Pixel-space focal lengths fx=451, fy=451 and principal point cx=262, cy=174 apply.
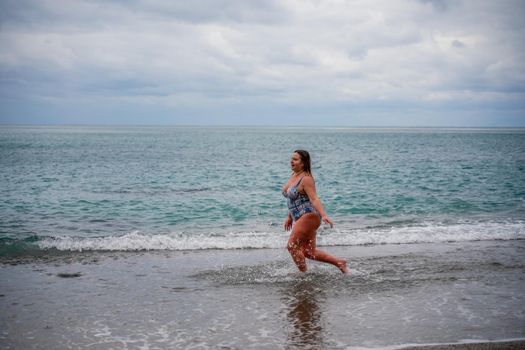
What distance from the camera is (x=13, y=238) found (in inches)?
472

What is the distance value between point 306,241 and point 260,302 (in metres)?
1.44

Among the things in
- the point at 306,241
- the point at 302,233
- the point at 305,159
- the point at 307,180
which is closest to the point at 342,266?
the point at 306,241

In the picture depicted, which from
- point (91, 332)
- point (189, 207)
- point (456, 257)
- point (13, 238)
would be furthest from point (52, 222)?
point (456, 257)

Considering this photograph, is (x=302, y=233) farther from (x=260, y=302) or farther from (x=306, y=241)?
→ (x=260, y=302)

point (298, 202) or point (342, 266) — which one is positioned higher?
point (298, 202)

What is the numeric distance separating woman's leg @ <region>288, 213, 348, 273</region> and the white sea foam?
3.30 meters

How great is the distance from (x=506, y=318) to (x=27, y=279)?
756 centimetres

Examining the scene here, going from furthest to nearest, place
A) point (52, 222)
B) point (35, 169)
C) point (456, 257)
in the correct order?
point (35, 169) < point (52, 222) < point (456, 257)

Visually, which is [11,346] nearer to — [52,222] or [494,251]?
[494,251]

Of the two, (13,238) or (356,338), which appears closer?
(356,338)

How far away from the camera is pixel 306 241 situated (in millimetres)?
7562

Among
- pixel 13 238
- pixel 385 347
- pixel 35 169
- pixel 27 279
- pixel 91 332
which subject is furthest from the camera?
pixel 35 169

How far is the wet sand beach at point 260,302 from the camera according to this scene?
17.2ft

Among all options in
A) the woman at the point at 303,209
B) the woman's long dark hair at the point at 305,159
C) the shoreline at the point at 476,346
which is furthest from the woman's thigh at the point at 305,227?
the shoreline at the point at 476,346
